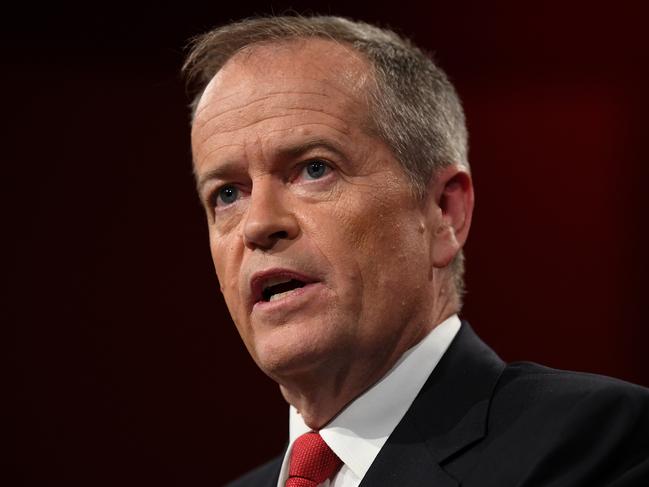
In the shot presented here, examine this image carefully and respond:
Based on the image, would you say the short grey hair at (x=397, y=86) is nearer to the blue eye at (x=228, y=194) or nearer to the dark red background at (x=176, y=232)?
the blue eye at (x=228, y=194)

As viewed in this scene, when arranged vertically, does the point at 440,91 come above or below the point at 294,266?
above

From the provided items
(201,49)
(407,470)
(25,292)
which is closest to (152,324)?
(25,292)

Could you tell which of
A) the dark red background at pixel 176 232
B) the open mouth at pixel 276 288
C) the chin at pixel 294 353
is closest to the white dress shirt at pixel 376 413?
the chin at pixel 294 353

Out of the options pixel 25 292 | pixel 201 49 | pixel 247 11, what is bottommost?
pixel 25 292

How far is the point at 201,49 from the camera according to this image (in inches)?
A: 89.4

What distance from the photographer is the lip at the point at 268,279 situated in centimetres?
184

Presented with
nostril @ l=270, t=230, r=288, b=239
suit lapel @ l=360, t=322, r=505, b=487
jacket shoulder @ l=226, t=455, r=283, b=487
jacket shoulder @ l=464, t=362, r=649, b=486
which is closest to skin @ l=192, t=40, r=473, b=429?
nostril @ l=270, t=230, r=288, b=239

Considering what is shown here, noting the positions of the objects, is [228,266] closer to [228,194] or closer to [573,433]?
[228,194]

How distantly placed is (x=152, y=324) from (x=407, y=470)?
1.94 metres

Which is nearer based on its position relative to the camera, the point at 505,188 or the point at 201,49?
the point at 201,49

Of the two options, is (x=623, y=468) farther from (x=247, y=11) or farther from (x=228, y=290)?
(x=247, y=11)

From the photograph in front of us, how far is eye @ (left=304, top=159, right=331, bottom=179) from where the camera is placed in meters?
1.93

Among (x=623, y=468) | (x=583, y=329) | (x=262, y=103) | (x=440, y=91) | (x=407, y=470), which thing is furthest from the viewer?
(x=583, y=329)

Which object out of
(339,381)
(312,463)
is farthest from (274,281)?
(312,463)
